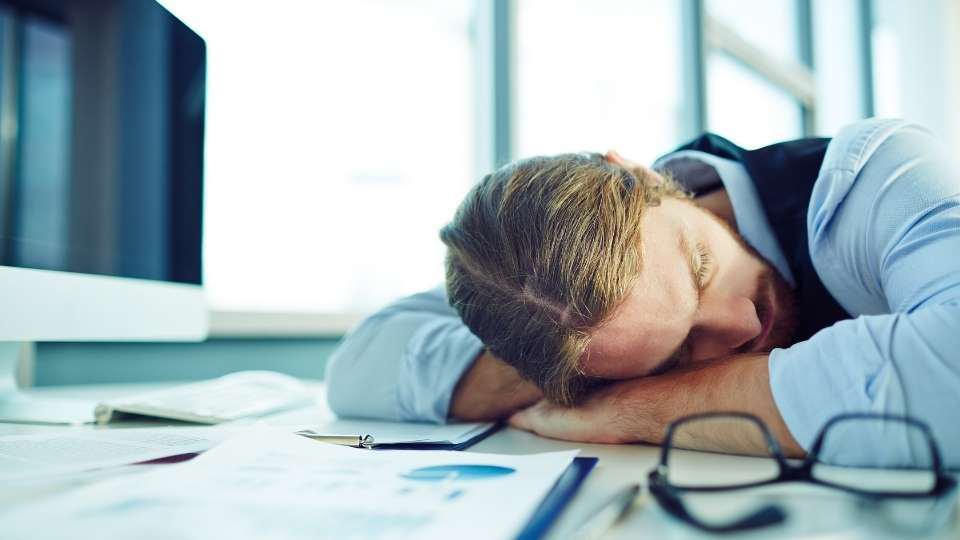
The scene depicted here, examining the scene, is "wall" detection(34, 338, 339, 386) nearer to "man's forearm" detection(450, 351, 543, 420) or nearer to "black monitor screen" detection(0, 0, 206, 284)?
"black monitor screen" detection(0, 0, 206, 284)

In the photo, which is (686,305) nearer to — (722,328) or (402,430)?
(722,328)

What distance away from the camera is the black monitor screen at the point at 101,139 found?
2.53ft

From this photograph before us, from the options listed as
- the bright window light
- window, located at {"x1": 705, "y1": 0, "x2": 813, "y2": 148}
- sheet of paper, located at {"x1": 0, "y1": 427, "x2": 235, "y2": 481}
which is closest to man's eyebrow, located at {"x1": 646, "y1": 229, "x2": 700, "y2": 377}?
sheet of paper, located at {"x1": 0, "y1": 427, "x2": 235, "y2": 481}

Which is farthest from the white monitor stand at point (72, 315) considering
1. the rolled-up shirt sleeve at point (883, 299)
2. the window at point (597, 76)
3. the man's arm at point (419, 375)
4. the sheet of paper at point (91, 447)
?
the window at point (597, 76)

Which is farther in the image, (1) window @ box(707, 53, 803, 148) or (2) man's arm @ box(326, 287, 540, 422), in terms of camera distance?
(1) window @ box(707, 53, 803, 148)

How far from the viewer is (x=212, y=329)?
152 centimetres

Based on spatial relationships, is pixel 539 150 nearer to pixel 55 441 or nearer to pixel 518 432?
pixel 518 432

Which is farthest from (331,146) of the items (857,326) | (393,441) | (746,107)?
(746,107)

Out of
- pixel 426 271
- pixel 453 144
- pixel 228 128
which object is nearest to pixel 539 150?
pixel 453 144

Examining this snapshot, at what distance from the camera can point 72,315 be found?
815mm

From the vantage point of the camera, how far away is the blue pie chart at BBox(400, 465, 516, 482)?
474 mm

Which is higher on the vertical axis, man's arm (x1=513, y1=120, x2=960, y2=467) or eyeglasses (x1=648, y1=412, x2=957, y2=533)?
man's arm (x1=513, y1=120, x2=960, y2=467)

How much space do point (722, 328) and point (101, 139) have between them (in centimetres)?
77

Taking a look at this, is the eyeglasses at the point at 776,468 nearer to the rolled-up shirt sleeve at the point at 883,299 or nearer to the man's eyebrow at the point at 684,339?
the rolled-up shirt sleeve at the point at 883,299
